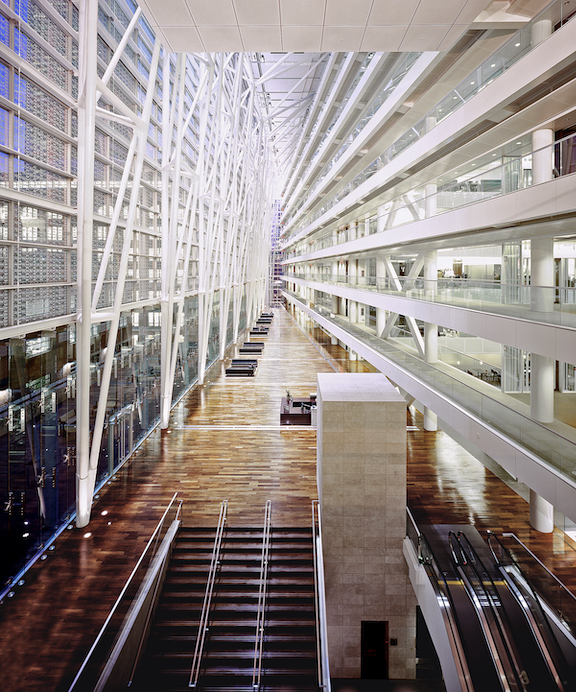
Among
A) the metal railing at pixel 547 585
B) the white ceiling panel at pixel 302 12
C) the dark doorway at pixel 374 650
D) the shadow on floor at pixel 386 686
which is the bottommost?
the shadow on floor at pixel 386 686

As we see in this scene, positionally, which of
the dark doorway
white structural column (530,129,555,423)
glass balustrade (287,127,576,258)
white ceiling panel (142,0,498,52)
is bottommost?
the dark doorway

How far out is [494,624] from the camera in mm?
7656

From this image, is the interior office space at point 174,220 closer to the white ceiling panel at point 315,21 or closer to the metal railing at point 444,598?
the white ceiling panel at point 315,21

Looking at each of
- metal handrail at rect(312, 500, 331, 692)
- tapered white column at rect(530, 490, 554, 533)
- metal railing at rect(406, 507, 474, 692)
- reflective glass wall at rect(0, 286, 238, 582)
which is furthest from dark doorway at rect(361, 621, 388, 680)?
reflective glass wall at rect(0, 286, 238, 582)

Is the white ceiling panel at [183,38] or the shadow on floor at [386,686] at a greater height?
the white ceiling panel at [183,38]

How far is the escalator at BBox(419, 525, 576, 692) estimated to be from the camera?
704cm

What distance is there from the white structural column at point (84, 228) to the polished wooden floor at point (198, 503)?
1.10 meters

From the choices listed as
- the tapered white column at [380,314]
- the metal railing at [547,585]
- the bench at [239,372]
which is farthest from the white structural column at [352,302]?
the metal railing at [547,585]

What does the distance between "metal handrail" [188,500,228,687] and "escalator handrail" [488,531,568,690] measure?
5.02 metres

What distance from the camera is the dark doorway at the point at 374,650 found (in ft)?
30.9

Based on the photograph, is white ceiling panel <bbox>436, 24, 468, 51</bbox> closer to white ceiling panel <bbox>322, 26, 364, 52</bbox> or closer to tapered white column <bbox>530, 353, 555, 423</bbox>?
white ceiling panel <bbox>322, 26, 364, 52</bbox>

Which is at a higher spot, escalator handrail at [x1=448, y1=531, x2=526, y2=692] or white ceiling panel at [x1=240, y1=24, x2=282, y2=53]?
white ceiling panel at [x1=240, y1=24, x2=282, y2=53]

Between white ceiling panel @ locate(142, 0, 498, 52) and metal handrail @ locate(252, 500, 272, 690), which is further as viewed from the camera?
metal handrail @ locate(252, 500, 272, 690)

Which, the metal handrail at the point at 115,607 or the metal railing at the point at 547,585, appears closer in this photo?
the metal handrail at the point at 115,607
